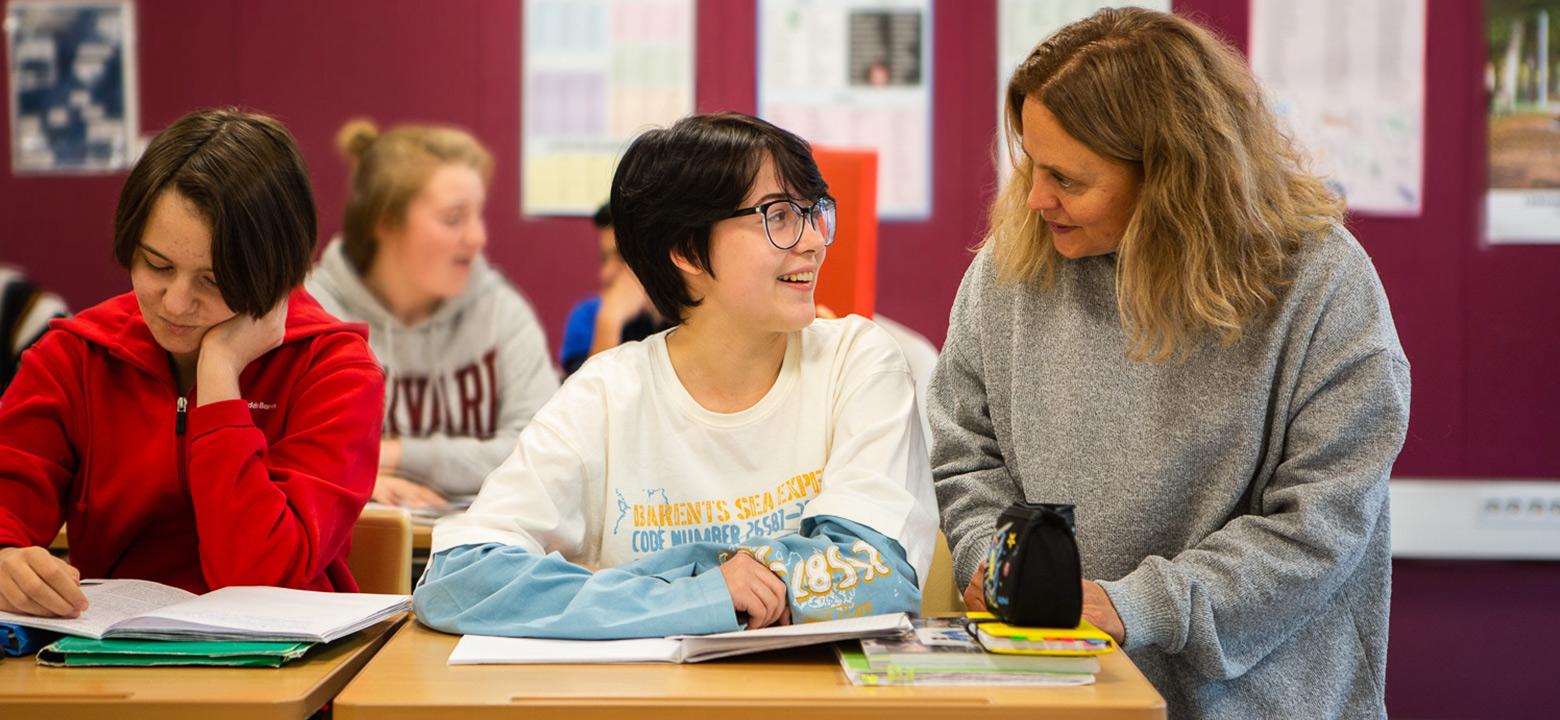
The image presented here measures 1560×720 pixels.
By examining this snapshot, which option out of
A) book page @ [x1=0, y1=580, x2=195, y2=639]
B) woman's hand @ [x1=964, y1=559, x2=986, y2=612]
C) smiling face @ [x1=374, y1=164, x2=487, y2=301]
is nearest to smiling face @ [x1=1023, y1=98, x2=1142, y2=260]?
woman's hand @ [x1=964, y1=559, x2=986, y2=612]

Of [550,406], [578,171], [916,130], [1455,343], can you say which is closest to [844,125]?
[916,130]

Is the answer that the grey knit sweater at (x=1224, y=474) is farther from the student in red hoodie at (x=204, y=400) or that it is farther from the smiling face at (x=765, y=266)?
the student in red hoodie at (x=204, y=400)

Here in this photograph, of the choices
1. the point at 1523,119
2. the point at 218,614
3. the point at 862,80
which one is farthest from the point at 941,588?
the point at 1523,119

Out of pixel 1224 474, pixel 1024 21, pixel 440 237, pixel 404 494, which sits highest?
pixel 1024 21

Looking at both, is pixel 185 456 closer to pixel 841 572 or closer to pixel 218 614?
pixel 218 614

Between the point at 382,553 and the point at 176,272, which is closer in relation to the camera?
the point at 176,272

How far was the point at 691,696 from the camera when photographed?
4.04 ft

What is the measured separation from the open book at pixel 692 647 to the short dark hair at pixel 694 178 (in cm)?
56

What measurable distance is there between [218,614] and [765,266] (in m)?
0.75

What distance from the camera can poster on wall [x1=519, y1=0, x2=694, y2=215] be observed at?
3.75 metres

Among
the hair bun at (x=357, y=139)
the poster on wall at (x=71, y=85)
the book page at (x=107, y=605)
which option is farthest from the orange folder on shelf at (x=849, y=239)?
the poster on wall at (x=71, y=85)

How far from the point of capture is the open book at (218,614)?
138 centimetres

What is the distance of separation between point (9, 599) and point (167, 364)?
0.40 m

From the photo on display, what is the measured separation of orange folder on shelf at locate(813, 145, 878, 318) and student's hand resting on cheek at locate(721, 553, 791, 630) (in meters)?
0.88
